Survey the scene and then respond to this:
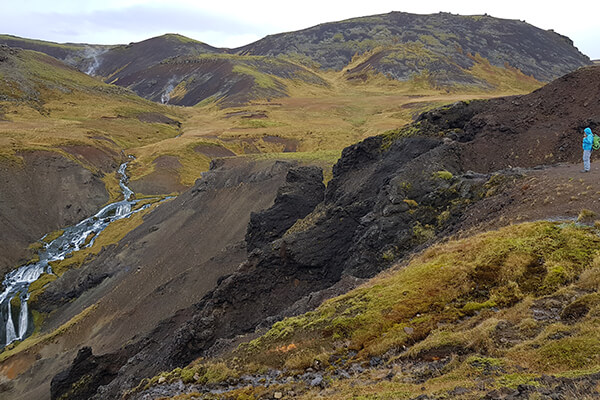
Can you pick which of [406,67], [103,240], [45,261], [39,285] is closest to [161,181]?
[103,240]

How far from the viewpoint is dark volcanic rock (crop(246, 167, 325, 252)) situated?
35469 millimetres

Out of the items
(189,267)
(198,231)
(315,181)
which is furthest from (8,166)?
(315,181)

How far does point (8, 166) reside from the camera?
64.1 metres

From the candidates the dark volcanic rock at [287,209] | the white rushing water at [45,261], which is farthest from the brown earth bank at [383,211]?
the white rushing water at [45,261]

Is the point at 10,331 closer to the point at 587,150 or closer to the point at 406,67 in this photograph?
the point at 587,150

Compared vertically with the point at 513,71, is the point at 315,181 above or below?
below

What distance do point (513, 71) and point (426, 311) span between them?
187m

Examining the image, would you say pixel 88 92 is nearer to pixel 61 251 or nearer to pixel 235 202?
pixel 61 251

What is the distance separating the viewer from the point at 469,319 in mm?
10508

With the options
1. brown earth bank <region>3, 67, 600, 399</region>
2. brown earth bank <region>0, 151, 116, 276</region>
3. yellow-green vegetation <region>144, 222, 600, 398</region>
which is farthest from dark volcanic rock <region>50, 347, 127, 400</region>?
brown earth bank <region>0, 151, 116, 276</region>

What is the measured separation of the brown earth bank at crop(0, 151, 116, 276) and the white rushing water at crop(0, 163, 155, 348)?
1.86 metres

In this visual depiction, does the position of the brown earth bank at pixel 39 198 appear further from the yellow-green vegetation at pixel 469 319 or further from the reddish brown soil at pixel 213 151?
the yellow-green vegetation at pixel 469 319

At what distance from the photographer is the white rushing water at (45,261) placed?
42.8 metres

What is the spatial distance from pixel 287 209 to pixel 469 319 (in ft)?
87.7
